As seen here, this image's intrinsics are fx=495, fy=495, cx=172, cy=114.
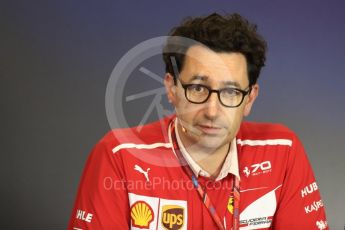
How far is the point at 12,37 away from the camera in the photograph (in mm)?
2273

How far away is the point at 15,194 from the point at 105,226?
1.12 m

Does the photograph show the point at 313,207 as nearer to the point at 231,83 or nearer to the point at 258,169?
the point at 258,169

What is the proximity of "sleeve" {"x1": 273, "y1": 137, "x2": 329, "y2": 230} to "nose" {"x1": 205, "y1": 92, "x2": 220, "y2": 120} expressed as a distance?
0.38m

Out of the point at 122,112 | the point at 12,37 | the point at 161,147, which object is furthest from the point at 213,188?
the point at 12,37

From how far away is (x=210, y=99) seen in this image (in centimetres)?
144

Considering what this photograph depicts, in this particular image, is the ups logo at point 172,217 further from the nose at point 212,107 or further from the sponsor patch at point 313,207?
the sponsor patch at point 313,207

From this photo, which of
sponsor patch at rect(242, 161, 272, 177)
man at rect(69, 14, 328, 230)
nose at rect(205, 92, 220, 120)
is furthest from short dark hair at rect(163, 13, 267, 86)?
sponsor patch at rect(242, 161, 272, 177)

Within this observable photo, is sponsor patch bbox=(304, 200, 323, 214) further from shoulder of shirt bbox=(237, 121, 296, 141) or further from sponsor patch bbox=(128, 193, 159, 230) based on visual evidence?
sponsor patch bbox=(128, 193, 159, 230)

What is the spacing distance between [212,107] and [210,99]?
24 millimetres

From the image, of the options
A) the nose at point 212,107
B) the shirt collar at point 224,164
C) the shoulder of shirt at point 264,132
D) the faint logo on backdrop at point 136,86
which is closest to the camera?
the nose at point 212,107

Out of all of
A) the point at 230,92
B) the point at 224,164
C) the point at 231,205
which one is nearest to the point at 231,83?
the point at 230,92

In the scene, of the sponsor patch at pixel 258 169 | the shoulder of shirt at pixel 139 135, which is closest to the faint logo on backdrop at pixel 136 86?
the shoulder of shirt at pixel 139 135

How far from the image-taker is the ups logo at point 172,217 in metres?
1.50

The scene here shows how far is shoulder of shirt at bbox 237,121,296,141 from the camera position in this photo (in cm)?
170
